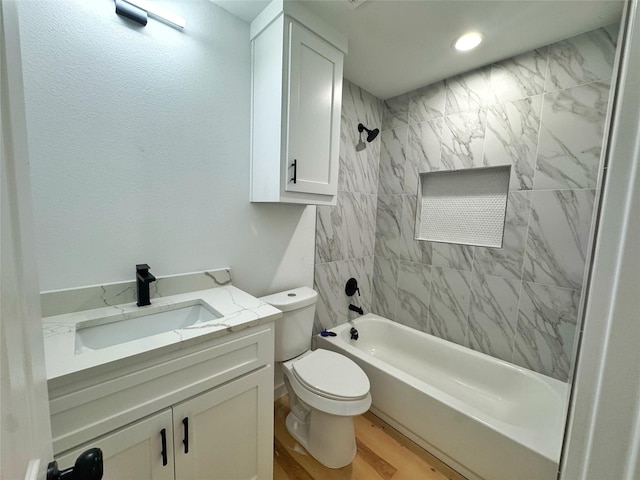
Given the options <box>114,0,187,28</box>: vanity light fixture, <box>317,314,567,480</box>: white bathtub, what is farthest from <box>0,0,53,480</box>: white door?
<box>317,314,567,480</box>: white bathtub

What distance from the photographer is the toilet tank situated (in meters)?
1.46

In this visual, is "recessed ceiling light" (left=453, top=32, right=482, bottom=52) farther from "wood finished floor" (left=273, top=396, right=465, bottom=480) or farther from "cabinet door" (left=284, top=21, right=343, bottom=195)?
"wood finished floor" (left=273, top=396, right=465, bottom=480)

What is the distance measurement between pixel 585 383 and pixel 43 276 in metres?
1.51

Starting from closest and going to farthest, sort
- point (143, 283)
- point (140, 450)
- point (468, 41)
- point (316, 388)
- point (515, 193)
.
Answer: point (140, 450)
point (143, 283)
point (316, 388)
point (468, 41)
point (515, 193)

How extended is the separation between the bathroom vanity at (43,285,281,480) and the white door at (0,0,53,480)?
377mm

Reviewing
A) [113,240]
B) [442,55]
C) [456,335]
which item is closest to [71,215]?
[113,240]

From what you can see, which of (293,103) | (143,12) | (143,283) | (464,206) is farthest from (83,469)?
(464,206)

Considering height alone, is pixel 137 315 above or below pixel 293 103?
below

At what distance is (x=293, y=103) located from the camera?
1.28 m

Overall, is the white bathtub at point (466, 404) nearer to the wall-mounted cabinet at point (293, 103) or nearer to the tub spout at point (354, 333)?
the tub spout at point (354, 333)

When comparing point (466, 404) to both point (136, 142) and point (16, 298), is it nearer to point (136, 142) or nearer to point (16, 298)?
point (16, 298)

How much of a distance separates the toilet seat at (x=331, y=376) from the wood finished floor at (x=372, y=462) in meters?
0.44

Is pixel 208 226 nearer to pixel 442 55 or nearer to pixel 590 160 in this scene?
pixel 442 55

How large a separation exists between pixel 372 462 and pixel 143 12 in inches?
96.3
